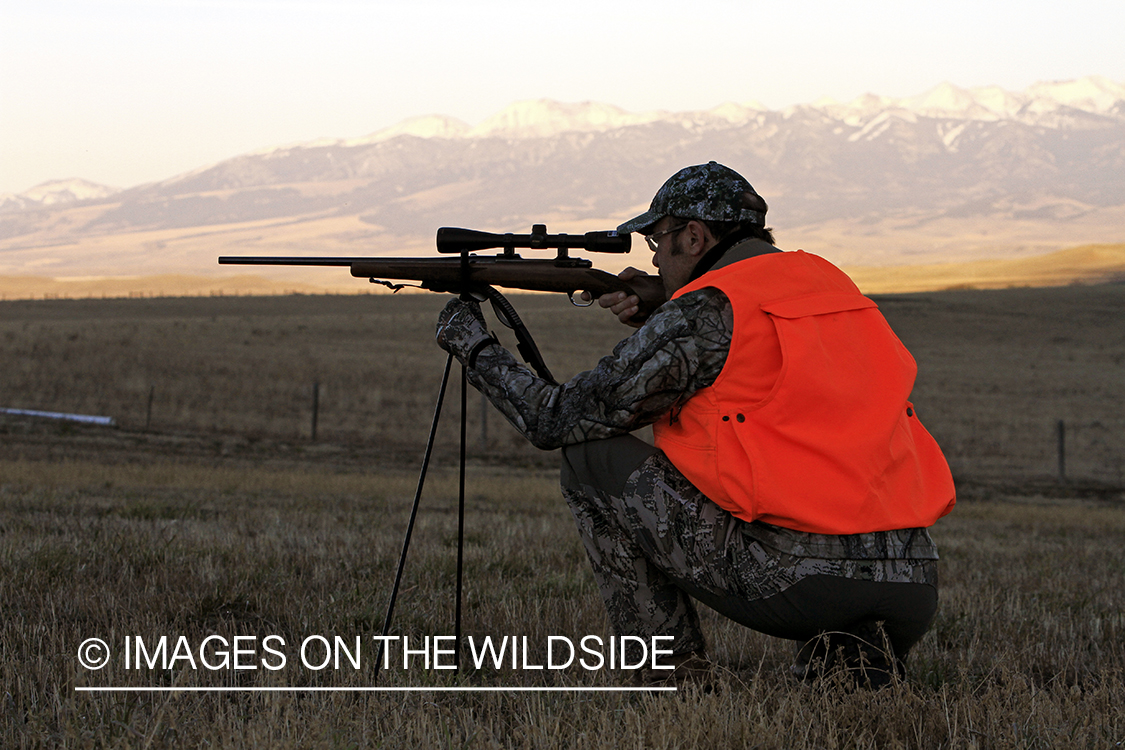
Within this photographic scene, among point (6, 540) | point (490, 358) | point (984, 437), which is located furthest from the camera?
point (984, 437)

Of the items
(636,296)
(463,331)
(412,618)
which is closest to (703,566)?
(636,296)

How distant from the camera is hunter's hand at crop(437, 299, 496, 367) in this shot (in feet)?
12.7

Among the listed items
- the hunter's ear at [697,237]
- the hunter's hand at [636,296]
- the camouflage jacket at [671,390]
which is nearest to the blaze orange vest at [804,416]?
the camouflage jacket at [671,390]

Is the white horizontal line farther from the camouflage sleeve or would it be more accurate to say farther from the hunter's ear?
the hunter's ear

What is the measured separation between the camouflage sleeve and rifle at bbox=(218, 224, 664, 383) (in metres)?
0.35

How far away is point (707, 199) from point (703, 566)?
129 centimetres

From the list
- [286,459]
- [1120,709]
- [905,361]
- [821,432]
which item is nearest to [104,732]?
[821,432]

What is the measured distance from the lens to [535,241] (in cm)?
395

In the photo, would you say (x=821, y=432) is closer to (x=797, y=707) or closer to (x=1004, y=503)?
(x=797, y=707)

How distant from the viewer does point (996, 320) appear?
61438 mm

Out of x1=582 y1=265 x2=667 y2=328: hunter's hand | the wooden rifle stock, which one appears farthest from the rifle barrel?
x1=582 y1=265 x2=667 y2=328: hunter's hand

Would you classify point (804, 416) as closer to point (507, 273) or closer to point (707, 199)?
point (707, 199)

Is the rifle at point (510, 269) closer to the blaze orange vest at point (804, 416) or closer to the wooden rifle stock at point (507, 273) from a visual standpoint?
the wooden rifle stock at point (507, 273)

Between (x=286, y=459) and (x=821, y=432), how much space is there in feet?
59.0
